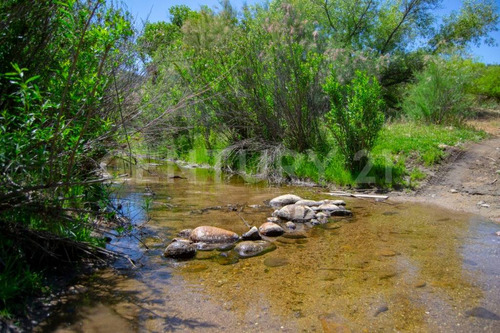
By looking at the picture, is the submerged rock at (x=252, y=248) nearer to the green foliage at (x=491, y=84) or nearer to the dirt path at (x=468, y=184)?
the dirt path at (x=468, y=184)

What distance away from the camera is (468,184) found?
7664 mm

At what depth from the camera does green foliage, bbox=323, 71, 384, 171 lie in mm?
7984

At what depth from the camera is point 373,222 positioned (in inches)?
234

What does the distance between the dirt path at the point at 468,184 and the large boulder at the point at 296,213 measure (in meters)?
2.19

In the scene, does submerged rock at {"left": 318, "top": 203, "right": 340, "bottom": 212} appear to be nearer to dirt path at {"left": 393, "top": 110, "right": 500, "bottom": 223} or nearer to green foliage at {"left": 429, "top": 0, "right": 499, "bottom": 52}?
dirt path at {"left": 393, "top": 110, "right": 500, "bottom": 223}

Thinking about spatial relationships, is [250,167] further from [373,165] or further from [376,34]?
[376,34]

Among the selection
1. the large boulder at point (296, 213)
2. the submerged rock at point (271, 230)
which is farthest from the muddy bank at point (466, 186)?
the submerged rock at point (271, 230)

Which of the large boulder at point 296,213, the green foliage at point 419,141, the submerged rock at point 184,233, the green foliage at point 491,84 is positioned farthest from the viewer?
the green foliage at point 491,84

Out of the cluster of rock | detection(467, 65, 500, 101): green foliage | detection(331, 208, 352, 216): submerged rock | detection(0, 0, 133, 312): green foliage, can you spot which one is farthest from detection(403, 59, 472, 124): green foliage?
detection(0, 0, 133, 312): green foliage

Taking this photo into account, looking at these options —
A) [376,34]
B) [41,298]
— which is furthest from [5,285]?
[376,34]

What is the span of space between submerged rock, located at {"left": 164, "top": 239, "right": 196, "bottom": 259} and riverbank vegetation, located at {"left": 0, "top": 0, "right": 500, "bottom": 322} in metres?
0.76

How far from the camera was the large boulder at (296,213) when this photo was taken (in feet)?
19.7

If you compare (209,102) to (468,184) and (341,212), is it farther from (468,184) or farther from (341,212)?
(468,184)

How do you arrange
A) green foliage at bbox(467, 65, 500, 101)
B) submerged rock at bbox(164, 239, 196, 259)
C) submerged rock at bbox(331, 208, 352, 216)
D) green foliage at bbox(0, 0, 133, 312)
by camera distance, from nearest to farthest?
green foliage at bbox(0, 0, 133, 312)
submerged rock at bbox(164, 239, 196, 259)
submerged rock at bbox(331, 208, 352, 216)
green foliage at bbox(467, 65, 500, 101)
